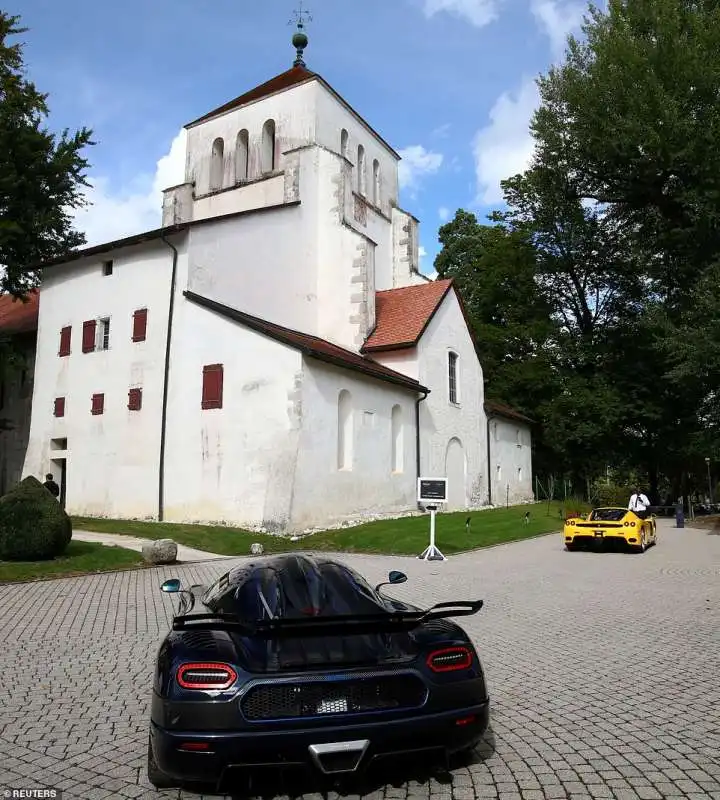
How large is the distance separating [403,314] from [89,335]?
1311 centimetres

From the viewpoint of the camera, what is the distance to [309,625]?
402cm

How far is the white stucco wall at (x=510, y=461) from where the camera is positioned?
117 ft

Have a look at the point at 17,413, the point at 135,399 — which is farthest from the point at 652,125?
the point at 17,413

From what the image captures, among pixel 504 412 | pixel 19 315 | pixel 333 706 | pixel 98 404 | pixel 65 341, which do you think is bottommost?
pixel 333 706

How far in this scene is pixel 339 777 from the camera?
351 cm

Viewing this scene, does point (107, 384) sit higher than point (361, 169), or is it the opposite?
point (361, 169)

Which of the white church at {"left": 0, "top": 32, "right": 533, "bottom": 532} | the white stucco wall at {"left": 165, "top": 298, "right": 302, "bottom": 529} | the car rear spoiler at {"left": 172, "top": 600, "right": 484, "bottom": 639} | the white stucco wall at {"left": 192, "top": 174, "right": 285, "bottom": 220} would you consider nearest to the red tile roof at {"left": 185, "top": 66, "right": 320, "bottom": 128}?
the white church at {"left": 0, "top": 32, "right": 533, "bottom": 532}

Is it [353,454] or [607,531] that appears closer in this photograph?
[607,531]

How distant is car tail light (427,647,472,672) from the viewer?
3.97 m

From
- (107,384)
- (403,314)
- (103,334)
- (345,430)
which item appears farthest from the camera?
(403,314)

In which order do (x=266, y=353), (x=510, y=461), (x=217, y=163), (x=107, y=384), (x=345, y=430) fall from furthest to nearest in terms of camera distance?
1. (x=510, y=461)
2. (x=217, y=163)
3. (x=107, y=384)
4. (x=345, y=430)
5. (x=266, y=353)

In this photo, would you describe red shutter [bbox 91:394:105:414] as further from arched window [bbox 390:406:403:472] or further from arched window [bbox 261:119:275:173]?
arched window [bbox 261:119:275:173]

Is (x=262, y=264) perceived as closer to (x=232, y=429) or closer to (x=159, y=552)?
(x=232, y=429)

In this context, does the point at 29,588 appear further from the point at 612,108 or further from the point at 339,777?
the point at 612,108
